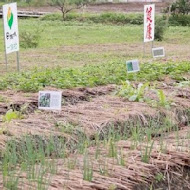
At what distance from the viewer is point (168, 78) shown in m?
9.60

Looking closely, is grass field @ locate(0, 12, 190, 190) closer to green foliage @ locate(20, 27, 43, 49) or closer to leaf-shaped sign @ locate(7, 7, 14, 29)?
leaf-shaped sign @ locate(7, 7, 14, 29)

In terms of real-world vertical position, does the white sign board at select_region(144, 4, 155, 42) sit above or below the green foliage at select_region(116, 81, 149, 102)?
above

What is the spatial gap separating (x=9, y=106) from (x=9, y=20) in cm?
413

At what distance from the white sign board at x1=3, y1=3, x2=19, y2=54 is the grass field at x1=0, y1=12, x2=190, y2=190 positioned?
1521 millimetres

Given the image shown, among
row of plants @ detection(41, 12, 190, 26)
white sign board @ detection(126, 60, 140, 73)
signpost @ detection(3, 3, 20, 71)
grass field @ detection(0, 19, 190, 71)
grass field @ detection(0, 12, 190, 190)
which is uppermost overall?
signpost @ detection(3, 3, 20, 71)

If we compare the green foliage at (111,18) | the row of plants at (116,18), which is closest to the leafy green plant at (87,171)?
the row of plants at (116,18)

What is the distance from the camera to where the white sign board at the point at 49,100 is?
6312 mm

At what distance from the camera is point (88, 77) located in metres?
9.22

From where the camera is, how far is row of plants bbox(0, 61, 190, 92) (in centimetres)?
857

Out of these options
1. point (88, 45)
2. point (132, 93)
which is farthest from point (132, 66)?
point (88, 45)

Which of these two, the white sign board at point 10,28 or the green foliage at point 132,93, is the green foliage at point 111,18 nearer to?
the white sign board at point 10,28

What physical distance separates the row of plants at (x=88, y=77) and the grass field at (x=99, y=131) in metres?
0.01

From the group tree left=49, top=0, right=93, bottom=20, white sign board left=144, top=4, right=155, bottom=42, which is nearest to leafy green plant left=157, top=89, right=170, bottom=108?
white sign board left=144, top=4, right=155, bottom=42

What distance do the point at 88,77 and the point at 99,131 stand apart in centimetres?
296
